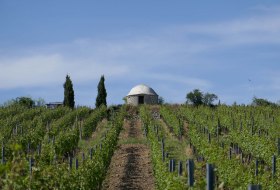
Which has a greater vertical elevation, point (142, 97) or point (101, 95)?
point (142, 97)

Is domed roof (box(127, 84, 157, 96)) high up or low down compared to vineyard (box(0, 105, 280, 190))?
up

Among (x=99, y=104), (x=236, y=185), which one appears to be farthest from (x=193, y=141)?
(x=99, y=104)

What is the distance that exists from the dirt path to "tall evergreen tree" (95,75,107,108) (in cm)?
2259

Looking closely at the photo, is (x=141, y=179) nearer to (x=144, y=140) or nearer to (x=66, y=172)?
(x=66, y=172)

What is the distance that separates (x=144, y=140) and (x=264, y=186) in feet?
51.5

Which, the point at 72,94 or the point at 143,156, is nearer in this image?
the point at 143,156

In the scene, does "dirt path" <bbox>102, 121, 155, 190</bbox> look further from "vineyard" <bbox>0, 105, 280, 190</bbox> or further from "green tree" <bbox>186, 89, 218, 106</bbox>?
"green tree" <bbox>186, 89, 218, 106</bbox>

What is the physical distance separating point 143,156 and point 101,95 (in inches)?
1139

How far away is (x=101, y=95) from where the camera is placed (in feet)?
168

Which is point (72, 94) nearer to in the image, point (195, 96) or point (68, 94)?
point (68, 94)

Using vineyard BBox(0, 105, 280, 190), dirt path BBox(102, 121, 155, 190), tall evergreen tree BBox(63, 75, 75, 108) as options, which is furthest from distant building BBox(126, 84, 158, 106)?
dirt path BBox(102, 121, 155, 190)

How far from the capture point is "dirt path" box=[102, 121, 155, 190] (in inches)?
655

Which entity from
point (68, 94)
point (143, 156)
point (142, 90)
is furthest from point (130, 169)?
point (142, 90)

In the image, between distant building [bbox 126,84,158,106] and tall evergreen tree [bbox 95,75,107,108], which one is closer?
tall evergreen tree [bbox 95,75,107,108]
